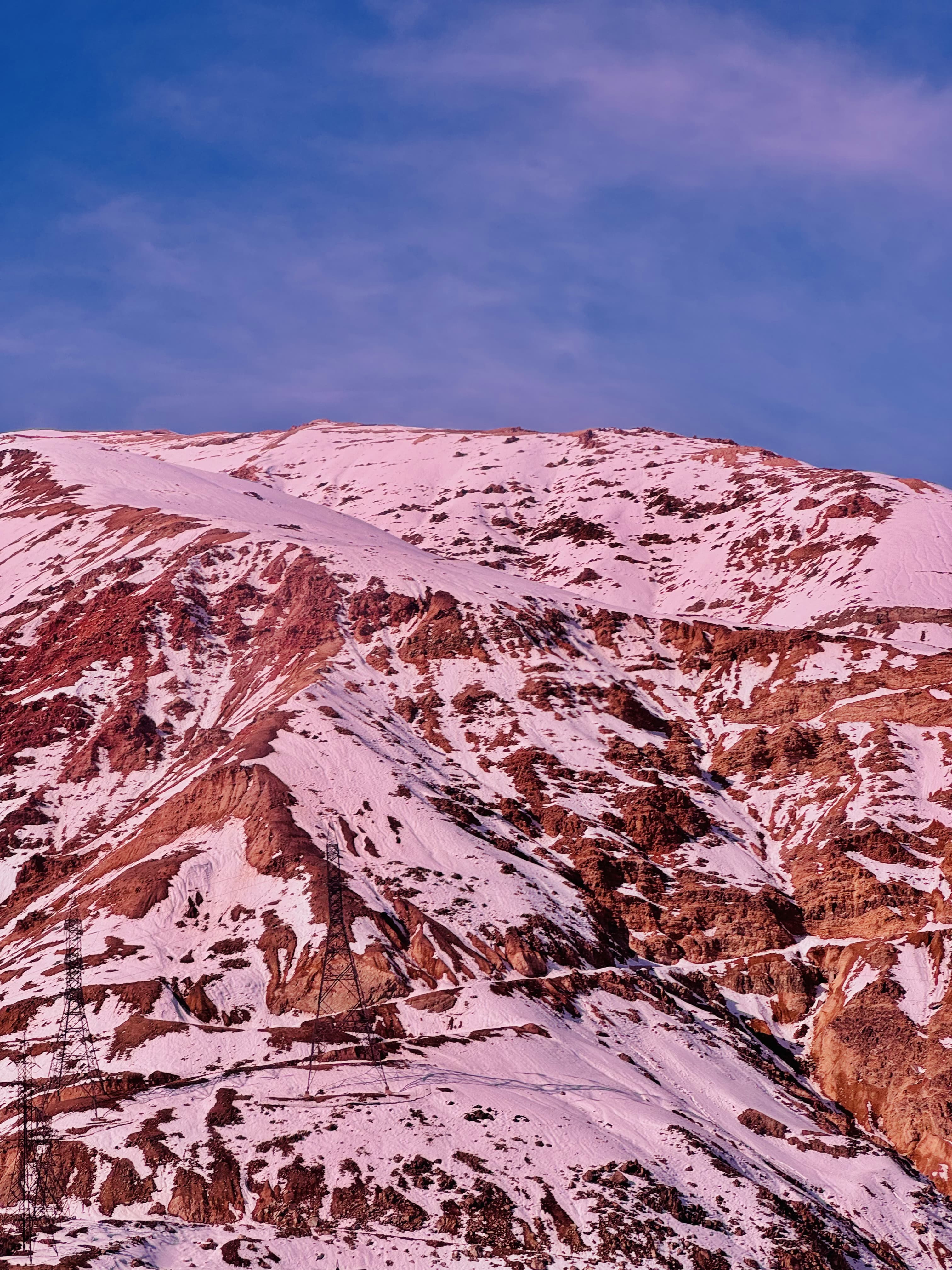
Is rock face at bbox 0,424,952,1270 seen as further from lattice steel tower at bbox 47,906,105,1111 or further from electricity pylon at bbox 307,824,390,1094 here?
lattice steel tower at bbox 47,906,105,1111

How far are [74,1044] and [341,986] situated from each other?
17.7 metres

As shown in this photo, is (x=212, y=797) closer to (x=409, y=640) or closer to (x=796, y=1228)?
(x=409, y=640)

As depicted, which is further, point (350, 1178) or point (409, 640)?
point (409, 640)

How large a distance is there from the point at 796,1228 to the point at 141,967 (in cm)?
4595

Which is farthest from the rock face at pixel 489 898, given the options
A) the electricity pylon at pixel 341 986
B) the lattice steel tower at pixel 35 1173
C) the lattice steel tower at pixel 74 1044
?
the lattice steel tower at pixel 74 1044

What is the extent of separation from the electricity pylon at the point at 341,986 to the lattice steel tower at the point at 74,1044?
515 inches

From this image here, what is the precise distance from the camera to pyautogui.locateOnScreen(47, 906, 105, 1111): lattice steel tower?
75062mm

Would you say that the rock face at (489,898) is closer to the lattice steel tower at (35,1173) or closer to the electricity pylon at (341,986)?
the electricity pylon at (341,986)

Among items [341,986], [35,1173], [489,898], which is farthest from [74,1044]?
[489,898]

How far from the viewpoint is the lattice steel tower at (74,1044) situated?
75.1 m

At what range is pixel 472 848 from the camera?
103938 millimetres

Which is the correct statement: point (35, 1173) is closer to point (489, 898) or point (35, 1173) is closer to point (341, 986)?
point (341, 986)

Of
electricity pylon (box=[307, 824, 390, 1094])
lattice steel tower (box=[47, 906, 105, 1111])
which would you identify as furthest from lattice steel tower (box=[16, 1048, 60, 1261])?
electricity pylon (box=[307, 824, 390, 1094])

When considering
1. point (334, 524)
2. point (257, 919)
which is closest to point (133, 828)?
point (257, 919)
